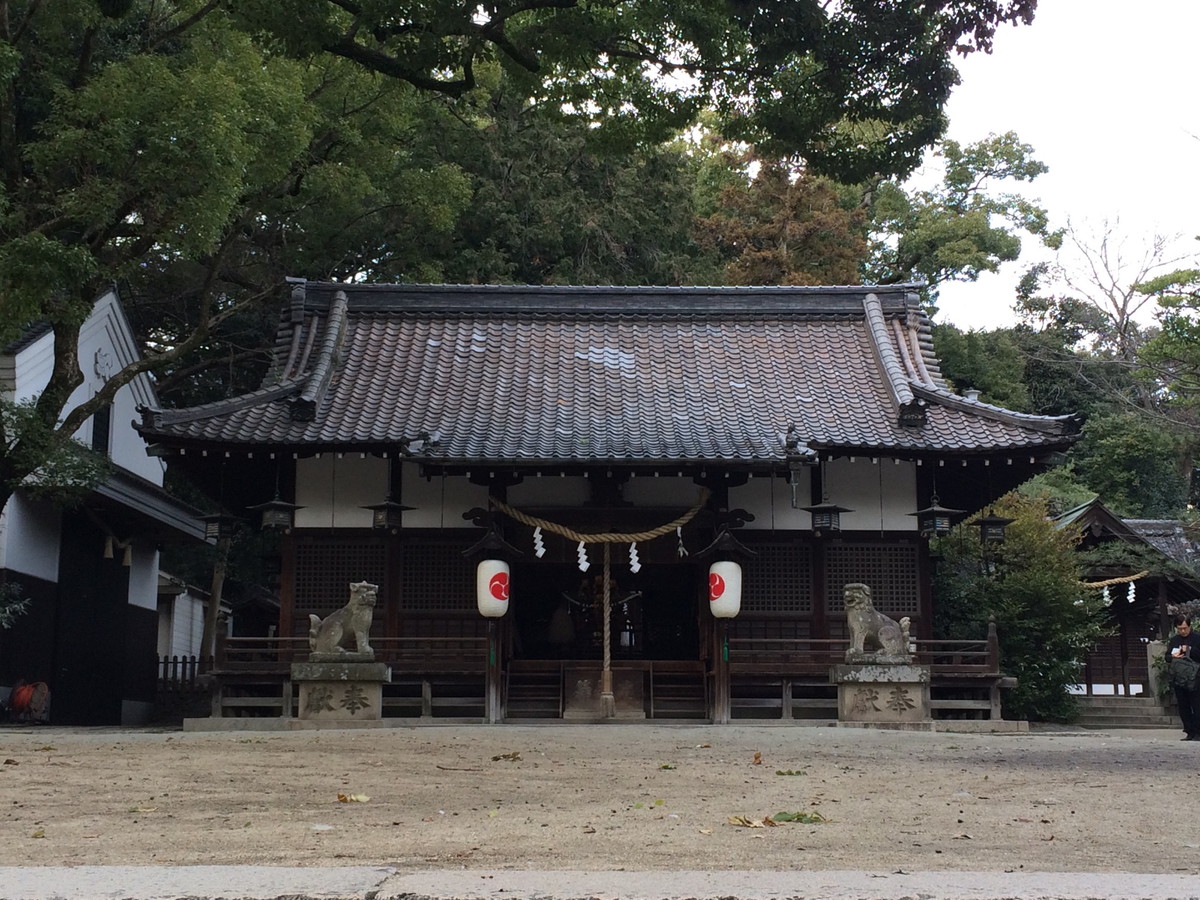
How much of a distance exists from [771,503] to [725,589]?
78.5 inches

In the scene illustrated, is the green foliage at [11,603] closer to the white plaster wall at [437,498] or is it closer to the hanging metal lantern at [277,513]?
the hanging metal lantern at [277,513]

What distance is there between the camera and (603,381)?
2134 centimetres

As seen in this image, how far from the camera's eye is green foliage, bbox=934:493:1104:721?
20625 millimetres

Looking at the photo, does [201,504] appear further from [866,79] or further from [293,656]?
Result: [866,79]

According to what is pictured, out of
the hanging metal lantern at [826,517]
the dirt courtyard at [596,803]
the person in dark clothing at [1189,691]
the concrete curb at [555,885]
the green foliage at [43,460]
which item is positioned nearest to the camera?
the concrete curb at [555,885]

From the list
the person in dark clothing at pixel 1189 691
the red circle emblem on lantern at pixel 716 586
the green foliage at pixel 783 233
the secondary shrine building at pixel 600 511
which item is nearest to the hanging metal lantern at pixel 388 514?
the secondary shrine building at pixel 600 511

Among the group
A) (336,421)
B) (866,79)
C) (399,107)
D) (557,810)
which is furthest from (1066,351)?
(557,810)

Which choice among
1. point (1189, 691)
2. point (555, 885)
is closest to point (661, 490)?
point (1189, 691)

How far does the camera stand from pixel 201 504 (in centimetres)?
3084

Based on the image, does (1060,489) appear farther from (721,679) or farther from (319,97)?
(319,97)

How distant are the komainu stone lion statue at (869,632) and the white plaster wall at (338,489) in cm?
718

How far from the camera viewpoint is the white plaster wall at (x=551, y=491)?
1934 cm

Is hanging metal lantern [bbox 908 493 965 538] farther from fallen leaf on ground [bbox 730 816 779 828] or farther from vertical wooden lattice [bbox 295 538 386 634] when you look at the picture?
fallen leaf on ground [bbox 730 816 779 828]

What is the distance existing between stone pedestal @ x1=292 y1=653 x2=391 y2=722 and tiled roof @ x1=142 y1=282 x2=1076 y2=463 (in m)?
3.08
